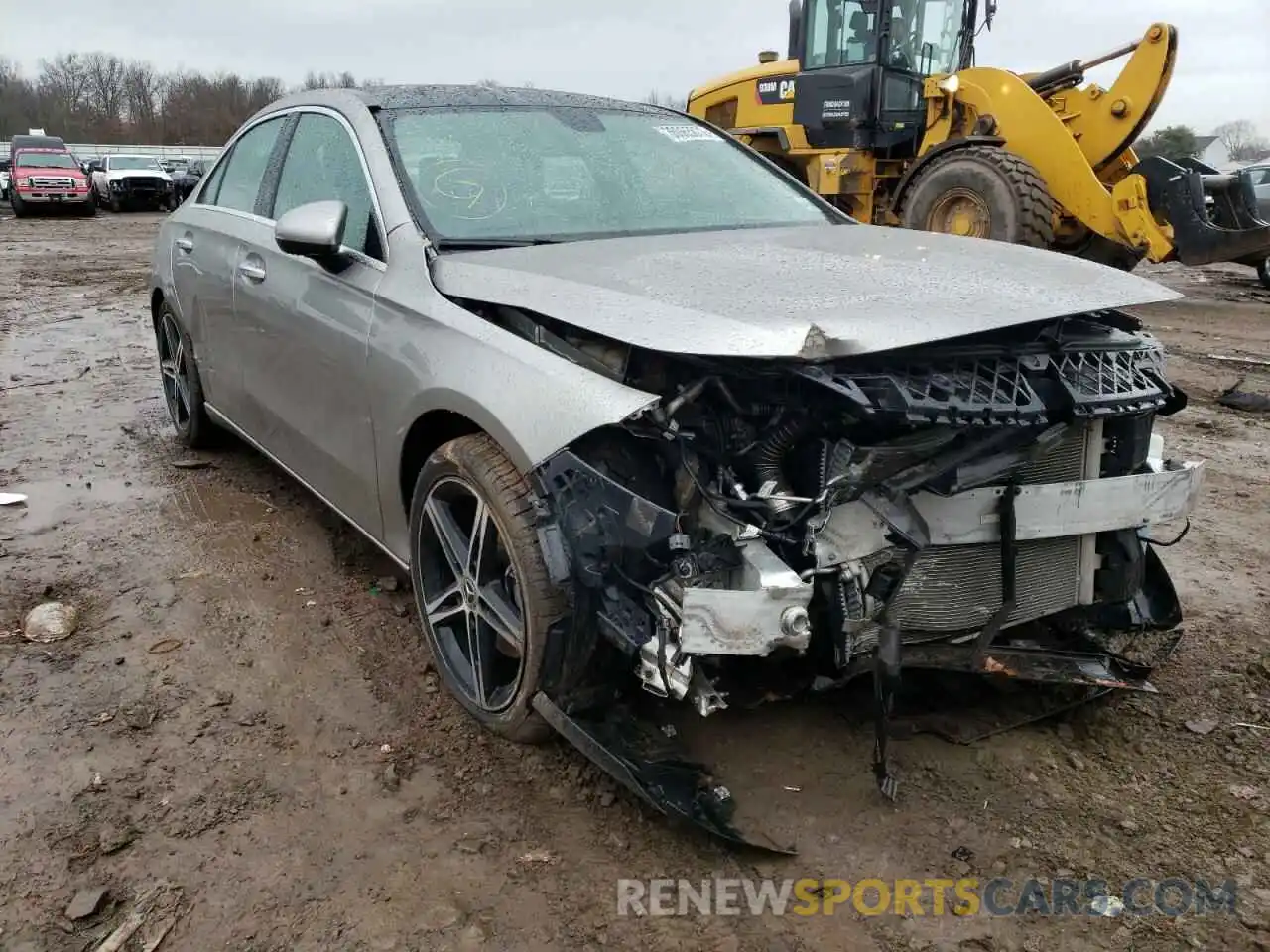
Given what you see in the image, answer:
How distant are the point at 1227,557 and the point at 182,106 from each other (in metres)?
74.8

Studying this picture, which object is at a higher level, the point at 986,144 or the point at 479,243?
the point at 986,144

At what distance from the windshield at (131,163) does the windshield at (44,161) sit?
2.22m

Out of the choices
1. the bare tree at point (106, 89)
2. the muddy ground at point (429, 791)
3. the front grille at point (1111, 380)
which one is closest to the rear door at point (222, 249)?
the muddy ground at point (429, 791)

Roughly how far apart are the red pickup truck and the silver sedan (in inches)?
1102

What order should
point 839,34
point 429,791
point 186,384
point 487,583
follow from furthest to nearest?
1. point 839,34
2. point 186,384
3. point 487,583
4. point 429,791

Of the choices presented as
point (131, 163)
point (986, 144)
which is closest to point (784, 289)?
point (986, 144)

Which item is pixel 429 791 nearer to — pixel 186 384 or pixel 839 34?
pixel 186 384

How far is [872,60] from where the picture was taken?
31.9 ft

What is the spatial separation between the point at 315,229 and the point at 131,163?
31578 millimetres

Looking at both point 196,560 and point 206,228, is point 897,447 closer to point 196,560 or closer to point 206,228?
point 196,560

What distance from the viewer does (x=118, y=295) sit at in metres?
12.1

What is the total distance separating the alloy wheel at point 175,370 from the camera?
523cm

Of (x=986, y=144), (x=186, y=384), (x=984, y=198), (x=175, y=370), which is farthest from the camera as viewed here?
(x=986, y=144)

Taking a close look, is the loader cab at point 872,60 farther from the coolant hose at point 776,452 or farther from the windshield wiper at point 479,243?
the coolant hose at point 776,452
